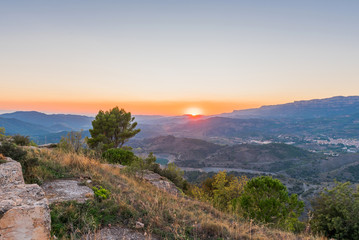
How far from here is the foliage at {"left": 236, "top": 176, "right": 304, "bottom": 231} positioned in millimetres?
9516

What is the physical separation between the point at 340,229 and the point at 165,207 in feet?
31.6

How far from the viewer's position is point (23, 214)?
2934mm

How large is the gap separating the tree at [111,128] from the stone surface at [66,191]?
1788cm

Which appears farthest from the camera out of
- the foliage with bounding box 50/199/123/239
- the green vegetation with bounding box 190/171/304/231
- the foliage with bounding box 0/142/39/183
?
the green vegetation with bounding box 190/171/304/231

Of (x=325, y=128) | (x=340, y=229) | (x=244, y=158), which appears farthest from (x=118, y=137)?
(x=325, y=128)

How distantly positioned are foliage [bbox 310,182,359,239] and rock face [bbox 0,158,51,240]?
10.7 m

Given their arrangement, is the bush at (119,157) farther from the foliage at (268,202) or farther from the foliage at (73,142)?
the foliage at (268,202)

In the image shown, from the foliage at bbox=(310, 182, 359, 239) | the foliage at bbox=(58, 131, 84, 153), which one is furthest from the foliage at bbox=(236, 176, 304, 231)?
the foliage at bbox=(58, 131, 84, 153)

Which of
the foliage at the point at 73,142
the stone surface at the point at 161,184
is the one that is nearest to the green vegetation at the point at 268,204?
the stone surface at the point at 161,184

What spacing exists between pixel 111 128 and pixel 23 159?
18680 millimetres

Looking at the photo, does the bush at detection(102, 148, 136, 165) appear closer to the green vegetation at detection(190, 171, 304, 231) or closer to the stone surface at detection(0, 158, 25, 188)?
the green vegetation at detection(190, 171, 304, 231)

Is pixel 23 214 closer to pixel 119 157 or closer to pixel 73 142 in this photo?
pixel 73 142

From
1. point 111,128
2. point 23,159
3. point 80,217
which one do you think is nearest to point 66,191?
point 80,217

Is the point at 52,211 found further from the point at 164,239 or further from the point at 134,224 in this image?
the point at 164,239
